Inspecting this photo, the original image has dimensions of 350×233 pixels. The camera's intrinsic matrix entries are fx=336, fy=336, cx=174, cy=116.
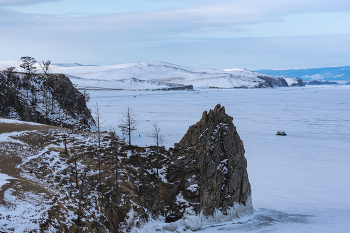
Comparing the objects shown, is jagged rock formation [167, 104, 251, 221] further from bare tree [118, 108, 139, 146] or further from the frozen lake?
bare tree [118, 108, 139, 146]

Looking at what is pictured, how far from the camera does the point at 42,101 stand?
218ft

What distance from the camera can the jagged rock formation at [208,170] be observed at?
3578 centimetres

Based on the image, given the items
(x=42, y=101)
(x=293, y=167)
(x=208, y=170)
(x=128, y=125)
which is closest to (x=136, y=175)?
(x=208, y=170)

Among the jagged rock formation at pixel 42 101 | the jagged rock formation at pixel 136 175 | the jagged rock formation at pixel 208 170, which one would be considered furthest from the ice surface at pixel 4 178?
the jagged rock formation at pixel 42 101

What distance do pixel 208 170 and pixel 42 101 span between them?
42.7 meters

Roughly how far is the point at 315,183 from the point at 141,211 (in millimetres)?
26457

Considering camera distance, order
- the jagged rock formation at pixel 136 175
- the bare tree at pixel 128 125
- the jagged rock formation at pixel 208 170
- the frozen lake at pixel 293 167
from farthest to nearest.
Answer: the bare tree at pixel 128 125
the frozen lake at pixel 293 167
the jagged rock formation at pixel 208 170
the jagged rock formation at pixel 136 175

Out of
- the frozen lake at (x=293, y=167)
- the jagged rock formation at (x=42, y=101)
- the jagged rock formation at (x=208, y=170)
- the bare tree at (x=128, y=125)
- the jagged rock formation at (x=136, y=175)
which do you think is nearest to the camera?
the jagged rock formation at (x=136, y=175)

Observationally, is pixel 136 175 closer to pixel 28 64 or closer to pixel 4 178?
pixel 4 178

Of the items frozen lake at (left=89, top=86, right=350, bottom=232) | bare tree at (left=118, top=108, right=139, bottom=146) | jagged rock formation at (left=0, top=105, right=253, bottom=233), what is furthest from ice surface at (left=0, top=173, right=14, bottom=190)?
frozen lake at (left=89, top=86, right=350, bottom=232)

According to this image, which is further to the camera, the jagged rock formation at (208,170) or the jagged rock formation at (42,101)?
the jagged rock formation at (42,101)

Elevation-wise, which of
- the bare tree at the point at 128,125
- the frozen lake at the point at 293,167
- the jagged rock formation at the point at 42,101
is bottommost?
the frozen lake at the point at 293,167

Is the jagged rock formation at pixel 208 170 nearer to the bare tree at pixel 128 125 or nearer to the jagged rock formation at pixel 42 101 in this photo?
the bare tree at pixel 128 125

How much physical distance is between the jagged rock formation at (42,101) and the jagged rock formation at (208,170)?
30.6m
